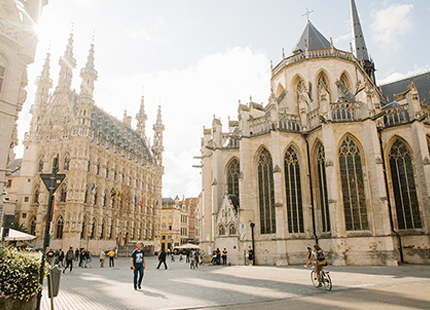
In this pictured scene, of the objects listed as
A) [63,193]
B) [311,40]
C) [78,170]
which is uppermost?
[311,40]

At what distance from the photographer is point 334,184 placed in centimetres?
2230

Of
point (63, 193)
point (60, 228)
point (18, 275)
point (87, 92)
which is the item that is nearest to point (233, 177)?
point (18, 275)

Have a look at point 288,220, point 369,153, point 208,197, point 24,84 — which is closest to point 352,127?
point 369,153

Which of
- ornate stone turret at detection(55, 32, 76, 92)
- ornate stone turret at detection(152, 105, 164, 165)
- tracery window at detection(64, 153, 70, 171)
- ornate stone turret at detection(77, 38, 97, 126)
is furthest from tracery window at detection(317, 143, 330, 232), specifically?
ornate stone turret at detection(152, 105, 164, 165)

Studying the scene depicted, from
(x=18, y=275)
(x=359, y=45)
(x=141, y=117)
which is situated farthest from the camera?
(x=141, y=117)

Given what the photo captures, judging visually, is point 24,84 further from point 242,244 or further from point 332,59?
point 332,59

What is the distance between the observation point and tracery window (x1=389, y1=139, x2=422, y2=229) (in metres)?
22.5

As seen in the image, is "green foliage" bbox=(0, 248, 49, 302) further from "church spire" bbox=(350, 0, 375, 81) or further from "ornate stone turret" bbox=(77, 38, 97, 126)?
"church spire" bbox=(350, 0, 375, 81)

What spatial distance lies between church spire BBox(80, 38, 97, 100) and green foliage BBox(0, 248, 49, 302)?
38.7 meters

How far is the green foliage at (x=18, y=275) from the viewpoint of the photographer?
21.9 ft

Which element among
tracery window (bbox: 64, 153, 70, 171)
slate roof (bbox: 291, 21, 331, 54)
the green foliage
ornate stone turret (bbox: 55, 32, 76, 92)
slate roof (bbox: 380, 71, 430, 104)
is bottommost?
the green foliage

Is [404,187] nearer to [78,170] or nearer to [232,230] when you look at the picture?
[232,230]

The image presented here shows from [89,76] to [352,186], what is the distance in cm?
3868

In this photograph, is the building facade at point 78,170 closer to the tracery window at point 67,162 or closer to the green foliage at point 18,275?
the tracery window at point 67,162
